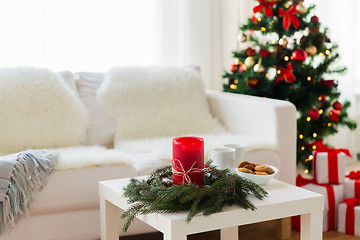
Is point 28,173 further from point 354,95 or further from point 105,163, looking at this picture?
point 354,95

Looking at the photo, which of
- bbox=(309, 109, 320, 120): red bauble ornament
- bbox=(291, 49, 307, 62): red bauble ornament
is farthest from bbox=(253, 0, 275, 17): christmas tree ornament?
bbox=(309, 109, 320, 120): red bauble ornament

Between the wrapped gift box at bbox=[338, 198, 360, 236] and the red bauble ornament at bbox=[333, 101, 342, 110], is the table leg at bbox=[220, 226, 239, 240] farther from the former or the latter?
the red bauble ornament at bbox=[333, 101, 342, 110]

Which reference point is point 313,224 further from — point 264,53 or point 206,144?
point 264,53

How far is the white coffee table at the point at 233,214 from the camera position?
1727 millimetres

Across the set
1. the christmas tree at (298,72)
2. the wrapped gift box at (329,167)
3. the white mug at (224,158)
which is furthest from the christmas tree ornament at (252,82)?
the white mug at (224,158)

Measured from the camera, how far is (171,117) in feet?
10.2

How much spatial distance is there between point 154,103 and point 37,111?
0.62m

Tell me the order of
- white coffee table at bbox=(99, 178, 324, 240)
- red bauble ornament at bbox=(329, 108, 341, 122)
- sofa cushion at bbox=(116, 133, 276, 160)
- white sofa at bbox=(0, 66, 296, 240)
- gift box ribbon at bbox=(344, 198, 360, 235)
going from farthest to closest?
red bauble ornament at bbox=(329, 108, 341, 122)
gift box ribbon at bbox=(344, 198, 360, 235)
sofa cushion at bbox=(116, 133, 276, 160)
white sofa at bbox=(0, 66, 296, 240)
white coffee table at bbox=(99, 178, 324, 240)

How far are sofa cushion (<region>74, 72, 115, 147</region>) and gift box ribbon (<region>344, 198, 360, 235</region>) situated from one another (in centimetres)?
125

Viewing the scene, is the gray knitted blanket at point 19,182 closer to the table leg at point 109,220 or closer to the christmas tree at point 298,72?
the table leg at point 109,220

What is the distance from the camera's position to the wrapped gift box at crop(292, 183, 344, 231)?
289cm

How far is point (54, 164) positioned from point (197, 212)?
35.0 inches

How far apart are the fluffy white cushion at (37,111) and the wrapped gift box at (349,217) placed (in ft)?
4.48

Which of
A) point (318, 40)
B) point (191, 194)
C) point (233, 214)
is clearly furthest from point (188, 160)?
point (318, 40)
